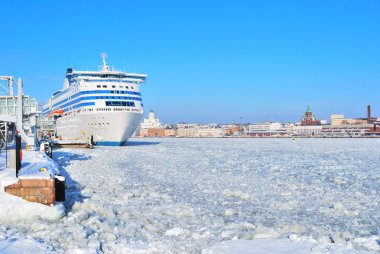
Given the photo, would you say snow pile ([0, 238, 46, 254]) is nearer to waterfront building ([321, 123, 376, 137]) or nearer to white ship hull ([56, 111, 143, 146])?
white ship hull ([56, 111, 143, 146])

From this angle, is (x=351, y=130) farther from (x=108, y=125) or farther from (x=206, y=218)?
(x=206, y=218)

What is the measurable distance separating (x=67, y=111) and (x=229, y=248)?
2249 inches

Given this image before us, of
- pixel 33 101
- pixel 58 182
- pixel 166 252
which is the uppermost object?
pixel 33 101

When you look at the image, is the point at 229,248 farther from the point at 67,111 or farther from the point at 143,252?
the point at 67,111

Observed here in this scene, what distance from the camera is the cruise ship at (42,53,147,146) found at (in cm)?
5025

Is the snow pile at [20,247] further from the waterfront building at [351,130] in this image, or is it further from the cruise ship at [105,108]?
the waterfront building at [351,130]

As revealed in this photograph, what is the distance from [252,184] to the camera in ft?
47.8

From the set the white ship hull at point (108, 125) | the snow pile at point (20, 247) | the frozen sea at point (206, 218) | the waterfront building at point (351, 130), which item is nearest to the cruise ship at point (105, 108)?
the white ship hull at point (108, 125)

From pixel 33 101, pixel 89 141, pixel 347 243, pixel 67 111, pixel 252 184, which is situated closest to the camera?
pixel 347 243

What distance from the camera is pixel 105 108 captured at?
50312mm

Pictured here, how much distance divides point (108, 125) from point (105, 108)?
7.19 ft

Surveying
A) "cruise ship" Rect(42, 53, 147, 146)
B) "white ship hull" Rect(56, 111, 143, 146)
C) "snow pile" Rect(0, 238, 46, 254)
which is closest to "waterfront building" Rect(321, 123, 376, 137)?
"cruise ship" Rect(42, 53, 147, 146)

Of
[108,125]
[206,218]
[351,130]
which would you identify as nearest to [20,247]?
[206,218]

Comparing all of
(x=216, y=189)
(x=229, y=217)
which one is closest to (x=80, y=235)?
(x=229, y=217)
